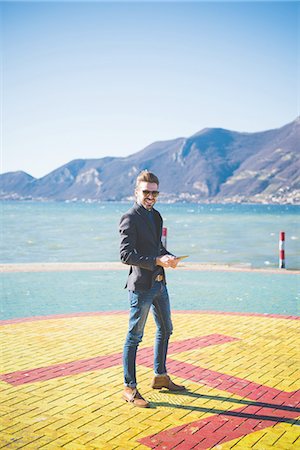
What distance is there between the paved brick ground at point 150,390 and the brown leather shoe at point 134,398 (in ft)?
0.21

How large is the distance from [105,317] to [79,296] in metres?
2.57

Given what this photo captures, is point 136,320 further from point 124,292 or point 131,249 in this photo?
point 124,292

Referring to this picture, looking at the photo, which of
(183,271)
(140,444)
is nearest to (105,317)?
(140,444)

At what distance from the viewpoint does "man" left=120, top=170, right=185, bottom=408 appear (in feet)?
15.8

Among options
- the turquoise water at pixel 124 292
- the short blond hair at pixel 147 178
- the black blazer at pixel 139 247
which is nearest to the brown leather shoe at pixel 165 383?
the black blazer at pixel 139 247

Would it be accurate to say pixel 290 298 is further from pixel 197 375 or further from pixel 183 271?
pixel 197 375

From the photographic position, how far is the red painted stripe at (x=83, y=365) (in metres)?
5.67

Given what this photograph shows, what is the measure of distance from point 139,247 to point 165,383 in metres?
1.37

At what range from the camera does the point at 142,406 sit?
4820mm

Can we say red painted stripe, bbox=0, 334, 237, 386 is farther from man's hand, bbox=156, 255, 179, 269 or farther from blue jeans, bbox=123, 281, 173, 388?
man's hand, bbox=156, 255, 179, 269

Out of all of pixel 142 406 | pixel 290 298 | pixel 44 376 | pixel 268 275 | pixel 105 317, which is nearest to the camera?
pixel 142 406

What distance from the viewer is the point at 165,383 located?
5.29 m

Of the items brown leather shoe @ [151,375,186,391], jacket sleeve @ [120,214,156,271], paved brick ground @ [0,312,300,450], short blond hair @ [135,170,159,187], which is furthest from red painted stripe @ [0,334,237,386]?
short blond hair @ [135,170,159,187]

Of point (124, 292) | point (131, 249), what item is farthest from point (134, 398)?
point (124, 292)
